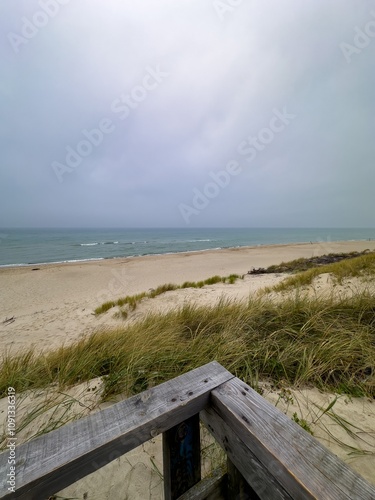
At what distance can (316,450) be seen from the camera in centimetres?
80

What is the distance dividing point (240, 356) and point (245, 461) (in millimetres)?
1785

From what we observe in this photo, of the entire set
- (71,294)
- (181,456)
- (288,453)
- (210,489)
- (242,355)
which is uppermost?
(288,453)

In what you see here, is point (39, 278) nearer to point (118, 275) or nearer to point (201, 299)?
point (118, 275)

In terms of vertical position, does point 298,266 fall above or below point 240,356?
below

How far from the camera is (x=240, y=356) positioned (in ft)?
8.55

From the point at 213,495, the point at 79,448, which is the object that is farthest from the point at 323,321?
the point at 79,448

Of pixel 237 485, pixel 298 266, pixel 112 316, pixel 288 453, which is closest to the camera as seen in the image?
pixel 288 453

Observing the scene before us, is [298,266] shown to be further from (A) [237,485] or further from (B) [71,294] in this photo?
(A) [237,485]

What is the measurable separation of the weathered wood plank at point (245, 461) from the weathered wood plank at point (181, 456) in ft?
0.30

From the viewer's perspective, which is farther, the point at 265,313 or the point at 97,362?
the point at 265,313

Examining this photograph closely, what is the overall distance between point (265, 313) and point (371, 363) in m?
1.66

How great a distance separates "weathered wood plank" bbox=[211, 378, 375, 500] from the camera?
0.70 meters

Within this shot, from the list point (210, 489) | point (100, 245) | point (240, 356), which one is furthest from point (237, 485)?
point (100, 245)

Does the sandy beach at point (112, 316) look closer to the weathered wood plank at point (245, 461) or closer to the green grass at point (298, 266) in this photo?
the weathered wood plank at point (245, 461)
